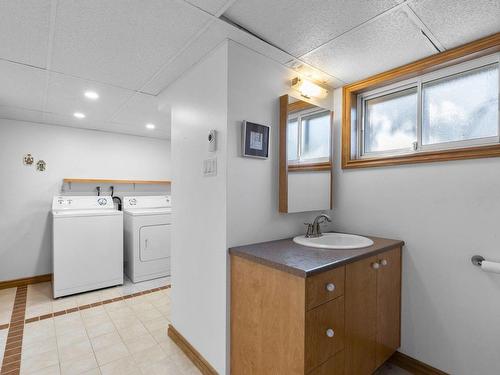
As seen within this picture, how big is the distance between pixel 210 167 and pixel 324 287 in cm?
99

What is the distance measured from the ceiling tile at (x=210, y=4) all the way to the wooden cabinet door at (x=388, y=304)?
170 cm

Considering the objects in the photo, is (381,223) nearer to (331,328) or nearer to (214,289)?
(331,328)

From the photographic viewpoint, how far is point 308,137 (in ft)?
6.63

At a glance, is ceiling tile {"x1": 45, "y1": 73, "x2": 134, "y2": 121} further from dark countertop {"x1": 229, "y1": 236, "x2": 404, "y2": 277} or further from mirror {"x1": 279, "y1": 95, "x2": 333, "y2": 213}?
dark countertop {"x1": 229, "y1": 236, "x2": 404, "y2": 277}

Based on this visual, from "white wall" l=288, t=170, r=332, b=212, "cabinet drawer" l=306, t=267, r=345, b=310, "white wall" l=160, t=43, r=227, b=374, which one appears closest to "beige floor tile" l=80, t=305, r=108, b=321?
"white wall" l=160, t=43, r=227, b=374

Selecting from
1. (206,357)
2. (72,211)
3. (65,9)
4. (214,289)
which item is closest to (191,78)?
(65,9)

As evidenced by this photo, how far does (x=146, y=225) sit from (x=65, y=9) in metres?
2.64

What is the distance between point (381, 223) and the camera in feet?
6.64

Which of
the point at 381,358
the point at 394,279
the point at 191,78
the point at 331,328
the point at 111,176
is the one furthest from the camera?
the point at 111,176

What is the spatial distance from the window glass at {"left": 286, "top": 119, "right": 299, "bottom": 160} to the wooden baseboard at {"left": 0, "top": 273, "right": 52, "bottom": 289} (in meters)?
3.73

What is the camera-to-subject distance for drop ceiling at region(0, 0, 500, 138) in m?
1.30

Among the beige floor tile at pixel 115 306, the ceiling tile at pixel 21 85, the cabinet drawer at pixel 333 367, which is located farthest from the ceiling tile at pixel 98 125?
the cabinet drawer at pixel 333 367

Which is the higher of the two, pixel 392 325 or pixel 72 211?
pixel 72 211

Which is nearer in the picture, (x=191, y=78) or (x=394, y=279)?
(x=394, y=279)
